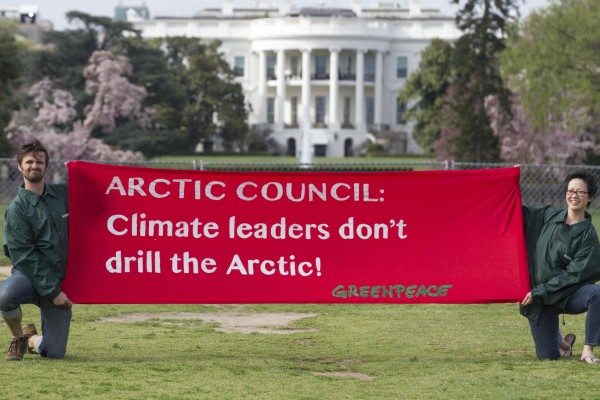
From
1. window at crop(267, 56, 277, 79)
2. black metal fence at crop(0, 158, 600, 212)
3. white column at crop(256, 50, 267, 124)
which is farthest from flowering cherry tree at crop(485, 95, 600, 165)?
window at crop(267, 56, 277, 79)

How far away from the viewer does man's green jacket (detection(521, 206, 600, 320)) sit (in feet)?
35.5

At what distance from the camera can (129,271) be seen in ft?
36.6

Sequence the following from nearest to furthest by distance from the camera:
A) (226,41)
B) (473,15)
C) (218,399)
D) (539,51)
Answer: (218,399), (539,51), (473,15), (226,41)

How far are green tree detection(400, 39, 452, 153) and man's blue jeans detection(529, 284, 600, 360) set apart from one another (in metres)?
68.4

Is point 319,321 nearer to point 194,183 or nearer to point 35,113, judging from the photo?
point 194,183

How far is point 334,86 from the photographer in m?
123

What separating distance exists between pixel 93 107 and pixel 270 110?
62.9 meters

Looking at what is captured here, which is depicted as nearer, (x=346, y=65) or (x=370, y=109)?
(x=370, y=109)

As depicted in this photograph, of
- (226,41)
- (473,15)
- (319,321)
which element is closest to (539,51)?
(473,15)

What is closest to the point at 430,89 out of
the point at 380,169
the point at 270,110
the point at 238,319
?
the point at 270,110

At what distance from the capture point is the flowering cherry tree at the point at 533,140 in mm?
53938

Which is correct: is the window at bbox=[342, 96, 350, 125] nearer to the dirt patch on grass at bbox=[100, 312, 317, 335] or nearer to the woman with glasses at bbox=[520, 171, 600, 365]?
the dirt patch on grass at bbox=[100, 312, 317, 335]

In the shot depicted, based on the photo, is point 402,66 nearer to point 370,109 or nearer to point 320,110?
point 370,109

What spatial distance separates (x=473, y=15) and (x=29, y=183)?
44.2 metres
